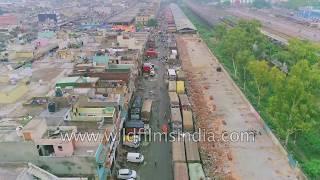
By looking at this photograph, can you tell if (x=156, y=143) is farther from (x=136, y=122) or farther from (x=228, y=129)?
(x=228, y=129)

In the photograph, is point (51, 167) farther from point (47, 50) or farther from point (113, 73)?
point (47, 50)

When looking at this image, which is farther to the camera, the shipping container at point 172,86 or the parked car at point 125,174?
the shipping container at point 172,86

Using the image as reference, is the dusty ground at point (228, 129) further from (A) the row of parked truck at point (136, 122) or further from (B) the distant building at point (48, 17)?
(B) the distant building at point (48, 17)

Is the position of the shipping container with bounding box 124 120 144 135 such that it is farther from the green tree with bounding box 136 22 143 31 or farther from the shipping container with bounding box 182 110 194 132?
the green tree with bounding box 136 22 143 31

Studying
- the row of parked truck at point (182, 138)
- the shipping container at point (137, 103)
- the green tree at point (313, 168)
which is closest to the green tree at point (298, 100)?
the green tree at point (313, 168)

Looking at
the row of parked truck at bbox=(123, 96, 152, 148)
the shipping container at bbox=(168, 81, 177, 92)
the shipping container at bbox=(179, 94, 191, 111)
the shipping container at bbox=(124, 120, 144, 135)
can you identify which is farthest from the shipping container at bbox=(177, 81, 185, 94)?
the shipping container at bbox=(124, 120, 144, 135)

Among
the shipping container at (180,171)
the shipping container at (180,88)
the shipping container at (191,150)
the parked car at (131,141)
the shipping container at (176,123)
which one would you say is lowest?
the parked car at (131,141)

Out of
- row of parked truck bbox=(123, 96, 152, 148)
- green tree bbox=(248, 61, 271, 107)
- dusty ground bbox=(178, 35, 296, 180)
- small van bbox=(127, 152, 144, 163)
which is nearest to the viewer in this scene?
dusty ground bbox=(178, 35, 296, 180)

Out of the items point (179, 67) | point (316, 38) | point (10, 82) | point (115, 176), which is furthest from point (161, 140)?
point (316, 38)
